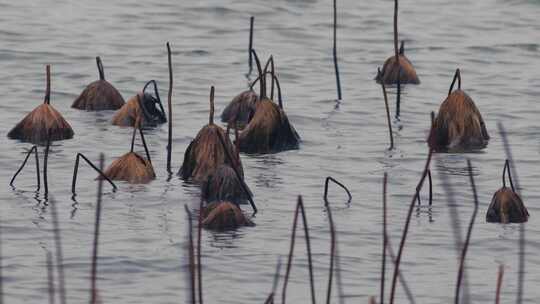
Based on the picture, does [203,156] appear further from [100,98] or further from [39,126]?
[100,98]

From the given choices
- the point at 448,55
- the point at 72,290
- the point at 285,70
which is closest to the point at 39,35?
the point at 285,70

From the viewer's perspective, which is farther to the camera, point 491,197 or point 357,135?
point 357,135

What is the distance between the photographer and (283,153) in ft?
53.0

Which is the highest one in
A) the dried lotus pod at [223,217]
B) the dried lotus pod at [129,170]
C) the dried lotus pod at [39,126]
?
the dried lotus pod at [39,126]

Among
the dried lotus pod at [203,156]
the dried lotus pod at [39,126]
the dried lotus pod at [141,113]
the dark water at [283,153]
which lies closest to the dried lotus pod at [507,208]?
the dark water at [283,153]

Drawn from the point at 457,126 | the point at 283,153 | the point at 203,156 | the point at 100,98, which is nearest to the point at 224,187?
the point at 203,156

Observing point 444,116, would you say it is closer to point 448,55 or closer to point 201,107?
point 201,107

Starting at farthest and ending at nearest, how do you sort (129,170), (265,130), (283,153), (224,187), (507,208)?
(283,153) < (265,130) < (129,170) < (224,187) < (507,208)

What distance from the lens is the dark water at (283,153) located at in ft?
37.3

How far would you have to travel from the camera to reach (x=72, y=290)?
35.0 ft

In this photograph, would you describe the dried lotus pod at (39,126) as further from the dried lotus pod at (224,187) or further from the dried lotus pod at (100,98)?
the dried lotus pod at (224,187)

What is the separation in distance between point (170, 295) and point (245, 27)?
1565cm

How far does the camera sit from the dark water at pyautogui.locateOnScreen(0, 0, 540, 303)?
11367mm

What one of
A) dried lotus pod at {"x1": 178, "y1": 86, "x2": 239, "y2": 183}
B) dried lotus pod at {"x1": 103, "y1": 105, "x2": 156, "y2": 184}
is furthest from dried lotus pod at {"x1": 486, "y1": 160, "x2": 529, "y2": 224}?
dried lotus pod at {"x1": 103, "y1": 105, "x2": 156, "y2": 184}
